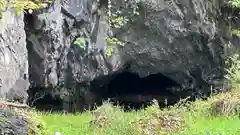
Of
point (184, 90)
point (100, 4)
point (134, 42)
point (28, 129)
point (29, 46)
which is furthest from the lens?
point (184, 90)

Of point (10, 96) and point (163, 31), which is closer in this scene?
point (10, 96)

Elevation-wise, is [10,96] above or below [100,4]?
below

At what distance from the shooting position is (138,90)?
15.0 m

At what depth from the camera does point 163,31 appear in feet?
39.3

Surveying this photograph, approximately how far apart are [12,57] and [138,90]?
21.6 feet

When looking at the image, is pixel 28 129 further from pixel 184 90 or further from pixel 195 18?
pixel 184 90

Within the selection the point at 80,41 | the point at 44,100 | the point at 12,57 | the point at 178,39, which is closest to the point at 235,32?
the point at 178,39

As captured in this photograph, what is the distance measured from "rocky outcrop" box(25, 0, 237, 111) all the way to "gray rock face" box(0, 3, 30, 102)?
1057mm

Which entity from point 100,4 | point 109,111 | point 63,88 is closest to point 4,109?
point 109,111

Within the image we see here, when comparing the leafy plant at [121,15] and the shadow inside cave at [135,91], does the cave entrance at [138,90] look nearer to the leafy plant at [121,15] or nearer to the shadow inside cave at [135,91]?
the shadow inside cave at [135,91]

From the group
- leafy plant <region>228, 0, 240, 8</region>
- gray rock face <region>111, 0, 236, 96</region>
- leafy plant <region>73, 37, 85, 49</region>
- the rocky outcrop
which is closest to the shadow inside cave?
the rocky outcrop

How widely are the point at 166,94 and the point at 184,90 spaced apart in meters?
0.90

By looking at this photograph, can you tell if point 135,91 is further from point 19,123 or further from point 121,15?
point 19,123

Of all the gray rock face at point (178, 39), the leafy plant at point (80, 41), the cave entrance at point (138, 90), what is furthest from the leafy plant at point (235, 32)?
the leafy plant at point (80, 41)
